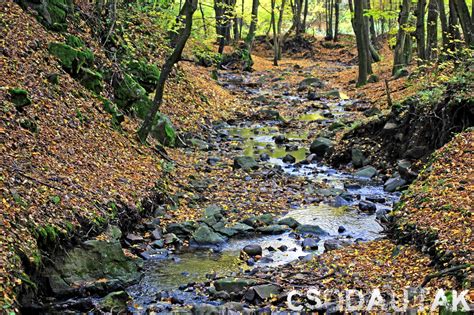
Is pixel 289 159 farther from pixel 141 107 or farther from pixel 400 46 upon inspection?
pixel 400 46

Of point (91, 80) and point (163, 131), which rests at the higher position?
point (91, 80)

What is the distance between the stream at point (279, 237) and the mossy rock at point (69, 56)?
230 inches

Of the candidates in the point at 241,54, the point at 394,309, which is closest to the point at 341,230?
the point at 394,309

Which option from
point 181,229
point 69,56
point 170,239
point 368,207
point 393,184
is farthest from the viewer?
point 393,184

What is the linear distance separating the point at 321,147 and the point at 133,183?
24.7 feet

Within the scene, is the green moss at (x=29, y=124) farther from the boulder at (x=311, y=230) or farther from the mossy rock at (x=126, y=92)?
the boulder at (x=311, y=230)

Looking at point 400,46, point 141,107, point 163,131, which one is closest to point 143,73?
point 141,107

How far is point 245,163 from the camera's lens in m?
14.5

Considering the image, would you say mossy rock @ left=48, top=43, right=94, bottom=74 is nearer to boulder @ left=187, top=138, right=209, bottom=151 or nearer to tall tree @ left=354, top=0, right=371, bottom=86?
boulder @ left=187, top=138, right=209, bottom=151

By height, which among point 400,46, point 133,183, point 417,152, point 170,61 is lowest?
point 133,183

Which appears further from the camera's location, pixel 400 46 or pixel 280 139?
pixel 400 46

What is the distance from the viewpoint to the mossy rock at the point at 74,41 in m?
12.9

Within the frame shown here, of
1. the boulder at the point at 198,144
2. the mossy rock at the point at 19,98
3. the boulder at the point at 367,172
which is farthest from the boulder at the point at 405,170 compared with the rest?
the mossy rock at the point at 19,98

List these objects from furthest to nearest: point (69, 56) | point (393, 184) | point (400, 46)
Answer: point (400, 46) → point (393, 184) → point (69, 56)
